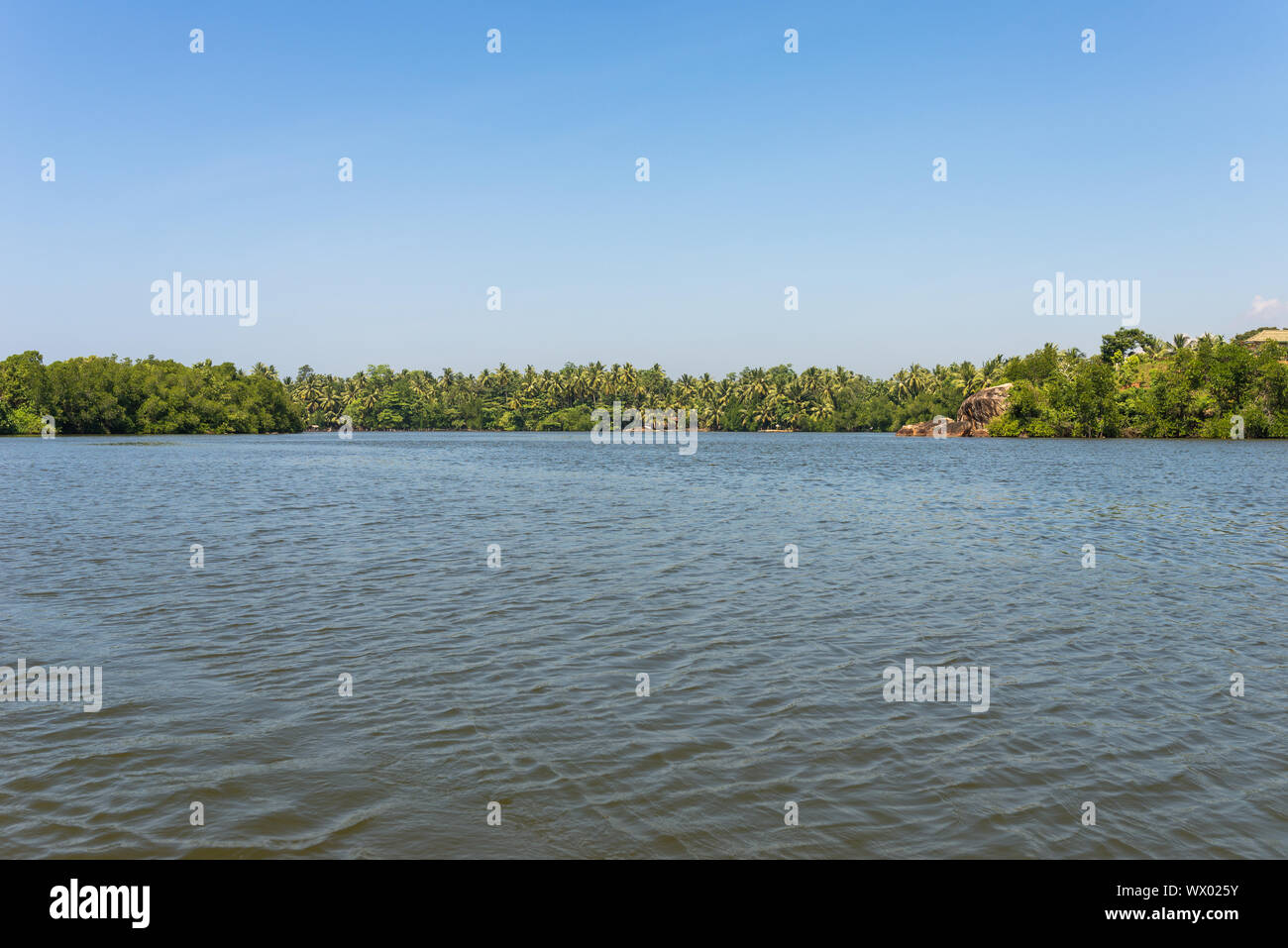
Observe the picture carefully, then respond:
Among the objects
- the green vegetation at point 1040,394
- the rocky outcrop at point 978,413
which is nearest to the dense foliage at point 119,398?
the green vegetation at point 1040,394

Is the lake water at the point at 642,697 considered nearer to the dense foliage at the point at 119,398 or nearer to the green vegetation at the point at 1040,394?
the green vegetation at the point at 1040,394

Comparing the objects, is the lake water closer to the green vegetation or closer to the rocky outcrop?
the green vegetation

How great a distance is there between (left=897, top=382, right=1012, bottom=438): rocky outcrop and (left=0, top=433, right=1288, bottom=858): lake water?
134 meters

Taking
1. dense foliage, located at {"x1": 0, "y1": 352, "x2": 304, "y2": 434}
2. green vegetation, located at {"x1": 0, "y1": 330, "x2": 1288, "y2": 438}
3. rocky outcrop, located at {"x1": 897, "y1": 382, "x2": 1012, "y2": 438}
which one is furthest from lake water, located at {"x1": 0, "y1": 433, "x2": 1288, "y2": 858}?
dense foliage, located at {"x1": 0, "y1": 352, "x2": 304, "y2": 434}

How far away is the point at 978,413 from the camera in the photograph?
15638cm

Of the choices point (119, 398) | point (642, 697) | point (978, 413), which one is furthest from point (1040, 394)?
point (119, 398)

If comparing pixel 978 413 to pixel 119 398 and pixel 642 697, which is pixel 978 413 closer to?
pixel 642 697

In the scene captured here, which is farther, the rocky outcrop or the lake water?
the rocky outcrop

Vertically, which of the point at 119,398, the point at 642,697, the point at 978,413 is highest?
the point at 119,398

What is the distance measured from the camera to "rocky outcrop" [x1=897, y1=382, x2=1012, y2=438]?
151 meters

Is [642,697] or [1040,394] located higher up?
[1040,394]

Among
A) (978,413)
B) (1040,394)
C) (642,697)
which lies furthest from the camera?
(978,413)

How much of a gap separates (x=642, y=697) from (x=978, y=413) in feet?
528
